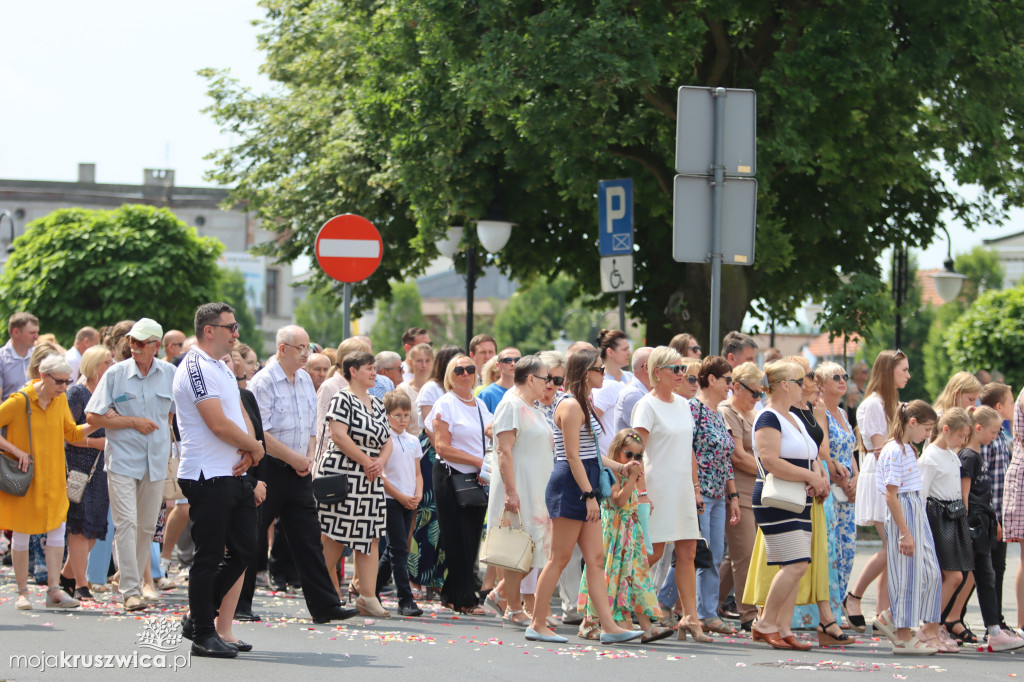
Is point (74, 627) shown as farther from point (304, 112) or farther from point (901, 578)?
point (304, 112)

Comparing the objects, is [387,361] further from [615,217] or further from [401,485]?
[615,217]

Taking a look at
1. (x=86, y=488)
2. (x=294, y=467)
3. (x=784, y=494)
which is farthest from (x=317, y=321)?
(x=784, y=494)

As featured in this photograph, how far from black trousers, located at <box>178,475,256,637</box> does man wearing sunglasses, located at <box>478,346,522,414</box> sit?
3.51 meters

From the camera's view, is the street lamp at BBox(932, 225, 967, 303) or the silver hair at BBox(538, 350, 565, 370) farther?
the street lamp at BBox(932, 225, 967, 303)

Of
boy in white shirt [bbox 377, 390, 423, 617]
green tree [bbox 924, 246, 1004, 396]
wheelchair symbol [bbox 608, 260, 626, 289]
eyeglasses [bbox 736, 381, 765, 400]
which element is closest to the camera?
eyeglasses [bbox 736, 381, 765, 400]

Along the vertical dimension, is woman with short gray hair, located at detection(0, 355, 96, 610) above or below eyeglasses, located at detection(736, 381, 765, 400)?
below

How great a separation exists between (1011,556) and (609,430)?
765cm

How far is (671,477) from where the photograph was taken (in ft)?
29.7

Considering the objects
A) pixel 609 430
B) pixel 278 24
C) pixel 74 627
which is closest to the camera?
pixel 74 627

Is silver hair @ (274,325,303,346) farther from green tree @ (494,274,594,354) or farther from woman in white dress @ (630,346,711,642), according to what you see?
green tree @ (494,274,594,354)

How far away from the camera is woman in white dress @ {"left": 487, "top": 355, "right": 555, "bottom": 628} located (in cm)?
916

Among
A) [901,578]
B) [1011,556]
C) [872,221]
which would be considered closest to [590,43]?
[872,221]

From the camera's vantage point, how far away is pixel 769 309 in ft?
71.7

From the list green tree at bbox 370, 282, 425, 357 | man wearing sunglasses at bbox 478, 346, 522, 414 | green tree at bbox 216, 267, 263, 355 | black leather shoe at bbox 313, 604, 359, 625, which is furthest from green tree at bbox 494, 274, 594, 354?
black leather shoe at bbox 313, 604, 359, 625
